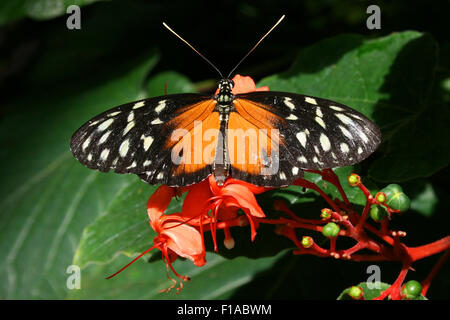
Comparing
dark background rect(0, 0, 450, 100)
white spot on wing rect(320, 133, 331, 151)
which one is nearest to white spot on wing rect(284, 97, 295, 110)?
white spot on wing rect(320, 133, 331, 151)

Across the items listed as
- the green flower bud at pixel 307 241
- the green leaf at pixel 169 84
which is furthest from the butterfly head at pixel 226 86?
the green leaf at pixel 169 84

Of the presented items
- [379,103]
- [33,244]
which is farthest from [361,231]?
[33,244]

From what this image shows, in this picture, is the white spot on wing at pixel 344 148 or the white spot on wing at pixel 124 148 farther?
the white spot on wing at pixel 124 148

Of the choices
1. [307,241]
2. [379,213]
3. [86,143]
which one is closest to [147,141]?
[86,143]

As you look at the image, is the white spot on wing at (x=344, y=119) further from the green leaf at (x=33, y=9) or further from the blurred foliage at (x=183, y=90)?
the green leaf at (x=33, y=9)

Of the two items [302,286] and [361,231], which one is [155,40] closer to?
[302,286]

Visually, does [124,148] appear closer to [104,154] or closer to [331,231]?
[104,154]
